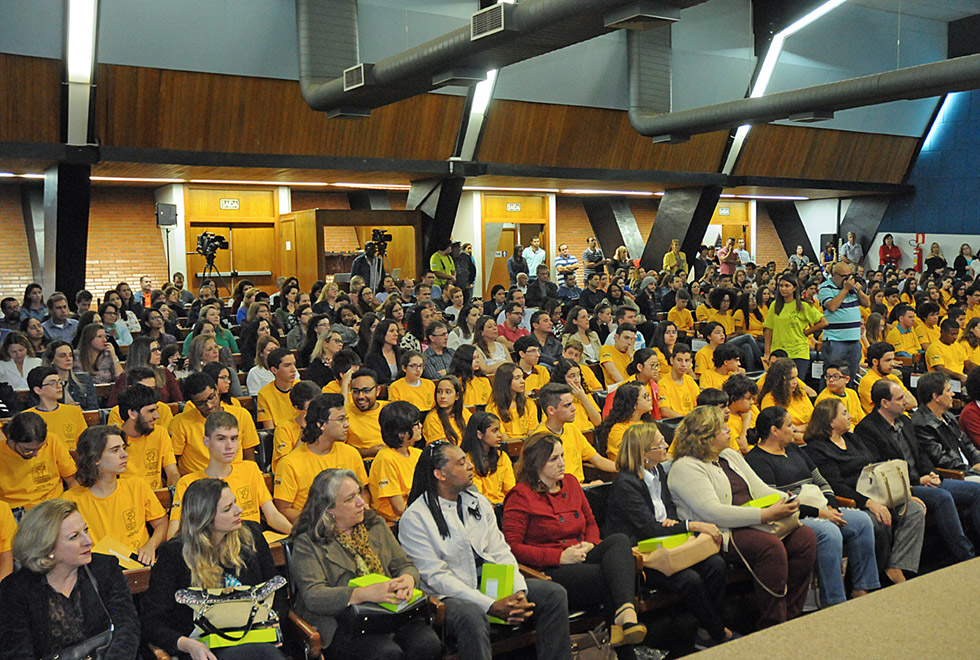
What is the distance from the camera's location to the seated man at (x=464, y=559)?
133 inches

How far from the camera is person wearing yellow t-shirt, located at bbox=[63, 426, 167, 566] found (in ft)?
12.4

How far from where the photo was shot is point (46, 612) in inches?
115

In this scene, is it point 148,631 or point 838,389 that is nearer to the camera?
point 148,631

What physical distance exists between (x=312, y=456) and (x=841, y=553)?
2.71m

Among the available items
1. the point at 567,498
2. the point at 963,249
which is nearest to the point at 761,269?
the point at 963,249

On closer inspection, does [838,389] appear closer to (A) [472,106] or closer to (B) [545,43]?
(B) [545,43]

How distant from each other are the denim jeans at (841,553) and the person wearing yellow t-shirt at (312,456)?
2302 millimetres

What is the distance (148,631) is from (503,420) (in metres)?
2.92

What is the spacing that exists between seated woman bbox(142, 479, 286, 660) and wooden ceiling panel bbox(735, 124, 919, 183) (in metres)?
15.6

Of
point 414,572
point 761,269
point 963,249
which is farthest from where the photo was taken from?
point 963,249

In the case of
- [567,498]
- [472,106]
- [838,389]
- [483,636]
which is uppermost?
[472,106]

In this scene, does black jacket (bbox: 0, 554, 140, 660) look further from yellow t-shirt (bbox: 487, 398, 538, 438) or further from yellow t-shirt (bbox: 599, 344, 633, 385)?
yellow t-shirt (bbox: 599, 344, 633, 385)

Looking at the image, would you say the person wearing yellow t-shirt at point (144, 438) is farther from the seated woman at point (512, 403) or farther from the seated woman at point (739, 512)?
the seated woman at point (739, 512)

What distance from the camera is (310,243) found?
14.2 m
